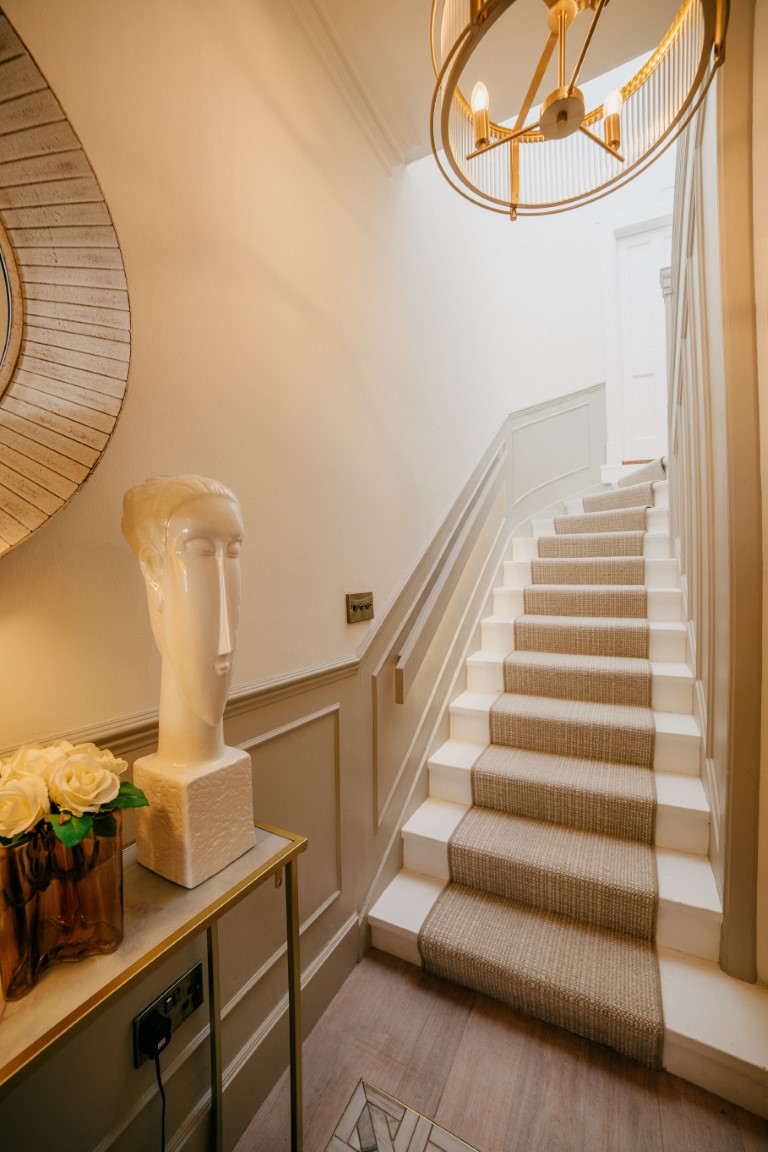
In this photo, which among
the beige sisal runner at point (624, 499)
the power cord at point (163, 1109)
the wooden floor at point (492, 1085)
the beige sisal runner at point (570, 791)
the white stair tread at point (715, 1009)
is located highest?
the beige sisal runner at point (624, 499)

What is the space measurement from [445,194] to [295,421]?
1.70 m

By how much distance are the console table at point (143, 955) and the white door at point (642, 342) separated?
4.61 metres

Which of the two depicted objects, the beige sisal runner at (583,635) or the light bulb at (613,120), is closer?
the light bulb at (613,120)

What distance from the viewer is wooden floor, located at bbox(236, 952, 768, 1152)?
1.10 meters

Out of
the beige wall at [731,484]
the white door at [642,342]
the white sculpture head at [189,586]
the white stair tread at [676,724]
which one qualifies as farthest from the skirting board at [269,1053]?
the white door at [642,342]

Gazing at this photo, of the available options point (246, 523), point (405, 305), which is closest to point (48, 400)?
point (246, 523)

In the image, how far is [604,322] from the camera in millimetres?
4473

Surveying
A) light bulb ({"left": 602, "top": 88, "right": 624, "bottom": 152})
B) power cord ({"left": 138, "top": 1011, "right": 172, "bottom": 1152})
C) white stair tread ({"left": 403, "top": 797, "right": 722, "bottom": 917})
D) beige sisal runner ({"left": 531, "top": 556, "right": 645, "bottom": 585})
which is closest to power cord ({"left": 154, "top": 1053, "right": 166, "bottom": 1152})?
power cord ({"left": 138, "top": 1011, "right": 172, "bottom": 1152})

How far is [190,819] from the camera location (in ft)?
2.47

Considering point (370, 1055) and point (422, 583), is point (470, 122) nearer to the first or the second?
point (422, 583)

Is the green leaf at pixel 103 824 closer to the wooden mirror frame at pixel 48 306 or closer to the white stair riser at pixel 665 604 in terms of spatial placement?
the wooden mirror frame at pixel 48 306

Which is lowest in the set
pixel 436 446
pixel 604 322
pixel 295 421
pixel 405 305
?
pixel 295 421

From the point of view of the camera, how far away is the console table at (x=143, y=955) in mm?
520

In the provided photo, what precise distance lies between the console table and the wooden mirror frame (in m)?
0.54
